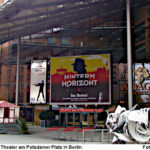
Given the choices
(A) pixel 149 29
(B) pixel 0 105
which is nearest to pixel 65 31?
(A) pixel 149 29

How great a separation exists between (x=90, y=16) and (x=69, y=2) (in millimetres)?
6374

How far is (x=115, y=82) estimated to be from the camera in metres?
32.9

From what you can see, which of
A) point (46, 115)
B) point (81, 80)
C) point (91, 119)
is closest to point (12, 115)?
point (46, 115)

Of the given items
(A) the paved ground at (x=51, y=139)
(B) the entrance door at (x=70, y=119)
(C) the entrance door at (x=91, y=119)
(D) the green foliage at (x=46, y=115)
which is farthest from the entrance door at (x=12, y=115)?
(C) the entrance door at (x=91, y=119)

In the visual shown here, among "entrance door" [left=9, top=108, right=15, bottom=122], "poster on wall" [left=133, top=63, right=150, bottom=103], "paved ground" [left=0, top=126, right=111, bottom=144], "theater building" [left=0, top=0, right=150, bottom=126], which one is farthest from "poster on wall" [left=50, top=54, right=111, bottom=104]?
"paved ground" [left=0, top=126, right=111, bottom=144]

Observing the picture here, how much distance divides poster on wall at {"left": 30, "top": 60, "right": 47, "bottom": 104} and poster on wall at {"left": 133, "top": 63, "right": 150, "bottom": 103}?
11.7 metres

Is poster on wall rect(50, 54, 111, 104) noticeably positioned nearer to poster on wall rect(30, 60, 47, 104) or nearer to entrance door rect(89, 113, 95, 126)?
poster on wall rect(30, 60, 47, 104)

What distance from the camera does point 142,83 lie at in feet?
103

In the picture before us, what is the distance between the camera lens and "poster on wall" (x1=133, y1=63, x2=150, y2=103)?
31359 mm

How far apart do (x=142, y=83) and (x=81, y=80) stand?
284 inches

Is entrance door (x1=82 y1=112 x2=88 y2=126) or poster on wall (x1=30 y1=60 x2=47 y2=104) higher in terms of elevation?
poster on wall (x1=30 y1=60 x2=47 y2=104)

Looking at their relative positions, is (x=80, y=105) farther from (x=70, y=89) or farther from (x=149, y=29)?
(x=149, y=29)

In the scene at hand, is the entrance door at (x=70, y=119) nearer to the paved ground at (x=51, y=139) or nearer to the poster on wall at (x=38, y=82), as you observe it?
the poster on wall at (x=38, y=82)

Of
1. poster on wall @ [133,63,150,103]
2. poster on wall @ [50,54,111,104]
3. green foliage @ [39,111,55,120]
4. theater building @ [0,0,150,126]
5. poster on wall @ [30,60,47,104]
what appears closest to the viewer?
theater building @ [0,0,150,126]
